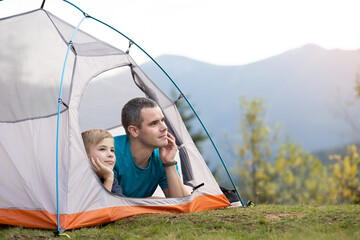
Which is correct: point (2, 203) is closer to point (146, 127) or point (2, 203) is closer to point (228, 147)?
point (146, 127)

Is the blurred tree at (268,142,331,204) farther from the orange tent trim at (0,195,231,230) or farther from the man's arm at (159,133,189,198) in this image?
the orange tent trim at (0,195,231,230)

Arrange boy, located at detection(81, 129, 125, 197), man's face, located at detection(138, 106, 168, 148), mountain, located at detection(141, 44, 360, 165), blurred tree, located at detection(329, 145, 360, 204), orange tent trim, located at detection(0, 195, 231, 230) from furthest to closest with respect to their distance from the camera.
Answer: mountain, located at detection(141, 44, 360, 165), blurred tree, located at detection(329, 145, 360, 204), man's face, located at detection(138, 106, 168, 148), boy, located at detection(81, 129, 125, 197), orange tent trim, located at detection(0, 195, 231, 230)

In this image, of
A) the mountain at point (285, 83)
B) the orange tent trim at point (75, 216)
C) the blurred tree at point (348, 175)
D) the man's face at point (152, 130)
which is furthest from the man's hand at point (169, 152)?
the mountain at point (285, 83)

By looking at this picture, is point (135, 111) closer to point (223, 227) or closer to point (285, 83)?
point (223, 227)

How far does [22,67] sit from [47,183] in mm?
1273

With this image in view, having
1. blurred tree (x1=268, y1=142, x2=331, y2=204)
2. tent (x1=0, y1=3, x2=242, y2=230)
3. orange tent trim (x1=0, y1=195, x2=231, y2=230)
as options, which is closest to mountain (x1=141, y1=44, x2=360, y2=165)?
blurred tree (x1=268, y1=142, x2=331, y2=204)

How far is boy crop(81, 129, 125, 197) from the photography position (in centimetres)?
375

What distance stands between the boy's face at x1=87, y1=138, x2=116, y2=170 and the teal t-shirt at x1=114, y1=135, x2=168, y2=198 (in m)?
0.24

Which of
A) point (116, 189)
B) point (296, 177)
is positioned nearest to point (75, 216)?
point (116, 189)

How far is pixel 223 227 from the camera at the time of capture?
3.41 meters

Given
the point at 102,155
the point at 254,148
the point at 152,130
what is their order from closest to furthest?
the point at 102,155, the point at 152,130, the point at 254,148

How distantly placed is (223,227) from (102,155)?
4.32 ft

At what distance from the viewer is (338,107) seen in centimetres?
859

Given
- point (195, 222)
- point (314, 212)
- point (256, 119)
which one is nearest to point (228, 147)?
point (256, 119)
